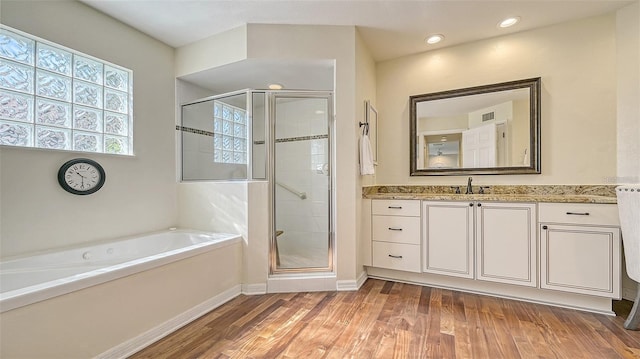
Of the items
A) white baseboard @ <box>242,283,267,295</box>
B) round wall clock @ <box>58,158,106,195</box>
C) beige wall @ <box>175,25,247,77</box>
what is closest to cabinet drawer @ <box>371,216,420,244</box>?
white baseboard @ <box>242,283,267,295</box>

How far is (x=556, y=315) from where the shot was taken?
194 cm

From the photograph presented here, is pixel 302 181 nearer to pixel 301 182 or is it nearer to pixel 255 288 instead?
pixel 301 182

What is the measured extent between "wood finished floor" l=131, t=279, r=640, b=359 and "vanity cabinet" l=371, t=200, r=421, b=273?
355 mm

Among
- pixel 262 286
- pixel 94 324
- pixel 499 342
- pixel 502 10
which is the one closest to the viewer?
pixel 94 324

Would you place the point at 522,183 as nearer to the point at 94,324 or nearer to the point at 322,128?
the point at 322,128

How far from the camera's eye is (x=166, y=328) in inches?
68.4

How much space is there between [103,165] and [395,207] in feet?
8.87

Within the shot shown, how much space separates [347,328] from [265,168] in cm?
154

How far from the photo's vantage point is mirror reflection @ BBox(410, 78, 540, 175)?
2486mm

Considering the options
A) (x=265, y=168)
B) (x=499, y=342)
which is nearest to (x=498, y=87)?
(x=499, y=342)

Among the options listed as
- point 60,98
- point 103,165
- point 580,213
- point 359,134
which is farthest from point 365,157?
point 60,98

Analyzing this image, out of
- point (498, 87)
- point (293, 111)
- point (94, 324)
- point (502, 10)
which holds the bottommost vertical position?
point (94, 324)

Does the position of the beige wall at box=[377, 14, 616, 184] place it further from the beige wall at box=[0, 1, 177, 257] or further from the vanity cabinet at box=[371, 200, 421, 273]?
the beige wall at box=[0, 1, 177, 257]

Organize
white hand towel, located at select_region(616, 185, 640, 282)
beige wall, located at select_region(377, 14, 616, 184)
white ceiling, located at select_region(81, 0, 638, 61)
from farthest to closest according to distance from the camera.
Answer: beige wall, located at select_region(377, 14, 616, 184), white ceiling, located at select_region(81, 0, 638, 61), white hand towel, located at select_region(616, 185, 640, 282)
